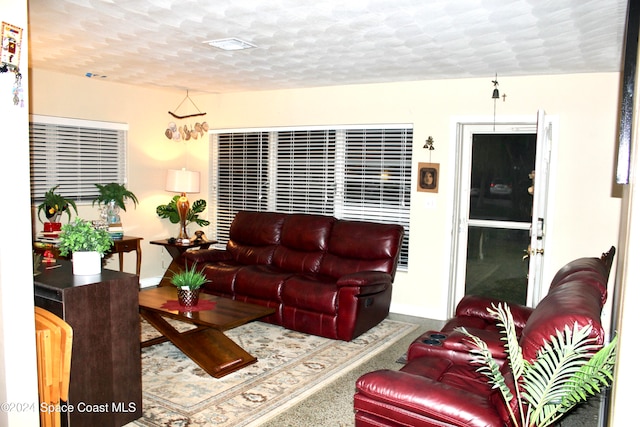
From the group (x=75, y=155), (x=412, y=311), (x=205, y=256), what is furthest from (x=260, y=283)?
(x=75, y=155)

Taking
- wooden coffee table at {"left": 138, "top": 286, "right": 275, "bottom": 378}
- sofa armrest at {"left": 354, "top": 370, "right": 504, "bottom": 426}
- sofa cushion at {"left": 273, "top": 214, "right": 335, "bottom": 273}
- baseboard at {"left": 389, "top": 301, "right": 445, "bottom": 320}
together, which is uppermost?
sofa cushion at {"left": 273, "top": 214, "right": 335, "bottom": 273}

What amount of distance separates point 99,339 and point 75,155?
346 centimetres

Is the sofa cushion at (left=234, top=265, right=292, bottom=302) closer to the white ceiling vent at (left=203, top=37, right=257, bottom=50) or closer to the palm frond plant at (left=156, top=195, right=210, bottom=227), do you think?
the palm frond plant at (left=156, top=195, right=210, bottom=227)

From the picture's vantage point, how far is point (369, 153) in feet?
18.6

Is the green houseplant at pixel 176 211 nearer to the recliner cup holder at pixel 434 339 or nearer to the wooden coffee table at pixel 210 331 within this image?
the wooden coffee table at pixel 210 331

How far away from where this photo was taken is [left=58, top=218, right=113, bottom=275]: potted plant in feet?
9.15

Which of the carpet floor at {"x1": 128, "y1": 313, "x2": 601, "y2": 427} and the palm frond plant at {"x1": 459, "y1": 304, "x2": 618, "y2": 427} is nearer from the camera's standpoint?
the palm frond plant at {"x1": 459, "y1": 304, "x2": 618, "y2": 427}

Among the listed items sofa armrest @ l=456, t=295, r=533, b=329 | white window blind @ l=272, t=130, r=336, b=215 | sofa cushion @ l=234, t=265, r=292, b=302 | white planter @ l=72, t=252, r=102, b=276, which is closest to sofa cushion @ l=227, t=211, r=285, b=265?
sofa cushion @ l=234, t=265, r=292, b=302

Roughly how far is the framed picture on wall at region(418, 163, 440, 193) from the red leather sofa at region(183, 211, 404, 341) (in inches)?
22.7

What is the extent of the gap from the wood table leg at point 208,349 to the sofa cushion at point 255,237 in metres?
1.45

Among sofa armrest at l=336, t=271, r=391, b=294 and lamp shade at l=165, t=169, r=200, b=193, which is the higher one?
lamp shade at l=165, t=169, r=200, b=193

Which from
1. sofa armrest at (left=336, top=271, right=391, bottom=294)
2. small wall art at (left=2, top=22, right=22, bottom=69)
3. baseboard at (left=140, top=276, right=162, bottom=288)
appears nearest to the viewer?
small wall art at (left=2, top=22, right=22, bottom=69)

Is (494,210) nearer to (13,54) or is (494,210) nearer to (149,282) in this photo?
(149,282)

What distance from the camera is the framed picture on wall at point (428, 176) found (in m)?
5.21
